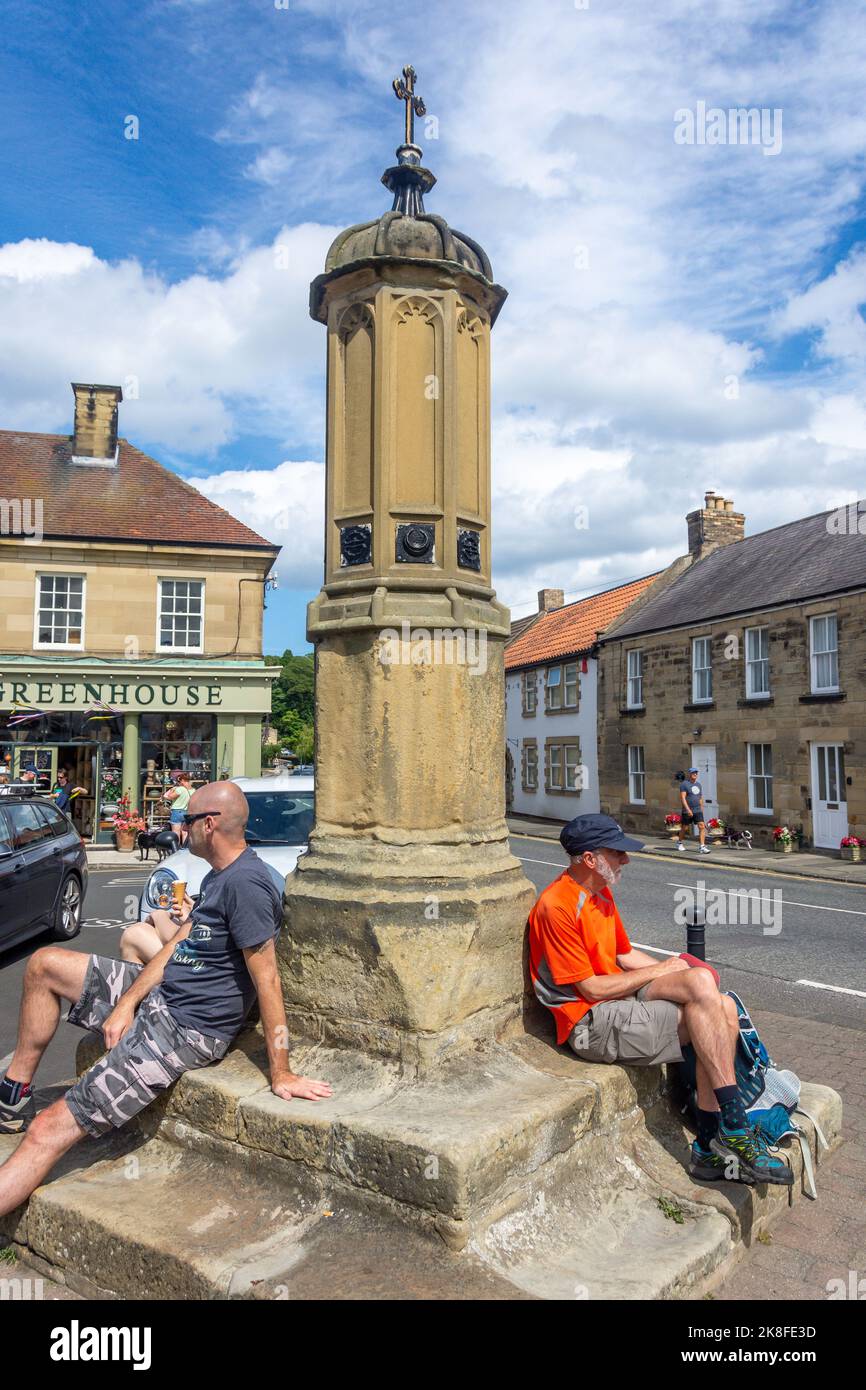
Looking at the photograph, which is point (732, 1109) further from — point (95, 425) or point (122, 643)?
point (95, 425)

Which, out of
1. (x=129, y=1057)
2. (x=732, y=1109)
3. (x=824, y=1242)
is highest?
(x=129, y=1057)

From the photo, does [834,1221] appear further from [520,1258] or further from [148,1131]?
[148,1131]

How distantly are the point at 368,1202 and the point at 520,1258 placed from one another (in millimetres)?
494

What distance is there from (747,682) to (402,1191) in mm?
20041

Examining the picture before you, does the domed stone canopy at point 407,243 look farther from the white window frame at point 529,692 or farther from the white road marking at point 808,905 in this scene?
the white window frame at point 529,692

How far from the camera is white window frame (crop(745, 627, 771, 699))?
68.8 feet

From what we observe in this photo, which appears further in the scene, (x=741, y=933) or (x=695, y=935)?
(x=741, y=933)

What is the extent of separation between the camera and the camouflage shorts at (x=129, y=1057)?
323 cm

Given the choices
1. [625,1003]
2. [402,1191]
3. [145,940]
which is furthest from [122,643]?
[402,1191]

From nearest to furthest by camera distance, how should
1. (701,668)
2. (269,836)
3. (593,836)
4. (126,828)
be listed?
1. (593,836)
2. (269,836)
3. (126,828)
4. (701,668)

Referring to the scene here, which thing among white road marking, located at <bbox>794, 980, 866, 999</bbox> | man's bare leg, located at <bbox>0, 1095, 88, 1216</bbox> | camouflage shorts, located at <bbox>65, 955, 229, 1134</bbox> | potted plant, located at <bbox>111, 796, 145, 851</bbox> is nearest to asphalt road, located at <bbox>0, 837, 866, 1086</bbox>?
white road marking, located at <bbox>794, 980, 866, 999</bbox>

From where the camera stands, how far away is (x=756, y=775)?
2131 cm
